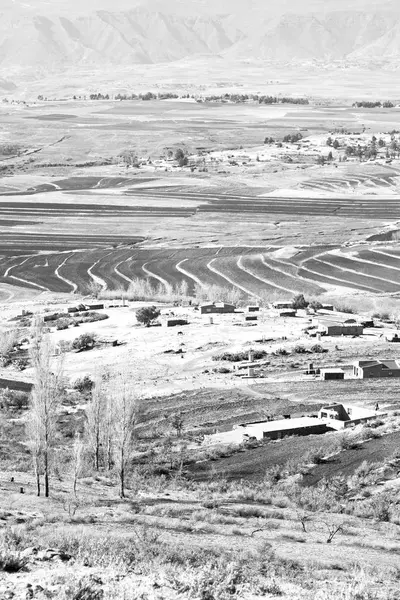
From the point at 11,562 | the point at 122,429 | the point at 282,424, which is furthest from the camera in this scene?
the point at 282,424

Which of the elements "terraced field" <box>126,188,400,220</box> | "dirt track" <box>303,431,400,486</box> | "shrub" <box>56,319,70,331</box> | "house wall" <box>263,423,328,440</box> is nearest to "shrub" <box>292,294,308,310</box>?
"shrub" <box>56,319,70,331</box>

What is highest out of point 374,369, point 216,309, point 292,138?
point 374,369

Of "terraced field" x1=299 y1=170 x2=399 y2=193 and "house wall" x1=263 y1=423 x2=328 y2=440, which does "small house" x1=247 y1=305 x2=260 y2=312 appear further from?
"terraced field" x1=299 y1=170 x2=399 y2=193

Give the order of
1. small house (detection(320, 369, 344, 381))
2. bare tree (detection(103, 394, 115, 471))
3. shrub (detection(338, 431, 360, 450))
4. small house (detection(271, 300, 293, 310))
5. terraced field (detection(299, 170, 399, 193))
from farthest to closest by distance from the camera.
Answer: terraced field (detection(299, 170, 399, 193)), small house (detection(271, 300, 293, 310)), small house (detection(320, 369, 344, 381)), shrub (detection(338, 431, 360, 450)), bare tree (detection(103, 394, 115, 471))

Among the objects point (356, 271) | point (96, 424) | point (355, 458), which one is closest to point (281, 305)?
point (356, 271)

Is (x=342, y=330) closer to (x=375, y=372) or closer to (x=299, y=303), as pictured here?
(x=375, y=372)

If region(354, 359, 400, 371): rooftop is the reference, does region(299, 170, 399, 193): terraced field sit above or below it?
below

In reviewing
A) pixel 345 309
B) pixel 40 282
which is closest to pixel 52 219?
pixel 40 282

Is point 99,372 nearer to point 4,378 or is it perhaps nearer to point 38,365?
point 4,378

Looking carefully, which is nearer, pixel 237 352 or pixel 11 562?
pixel 11 562
